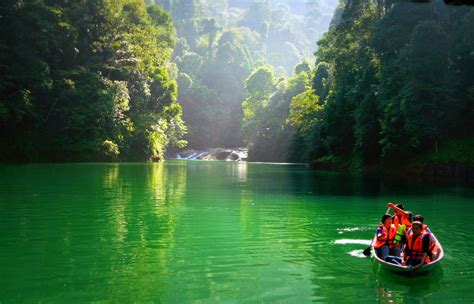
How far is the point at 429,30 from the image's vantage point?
120 feet

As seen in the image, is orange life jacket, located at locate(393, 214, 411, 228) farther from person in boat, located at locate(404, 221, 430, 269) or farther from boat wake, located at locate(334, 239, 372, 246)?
person in boat, located at locate(404, 221, 430, 269)

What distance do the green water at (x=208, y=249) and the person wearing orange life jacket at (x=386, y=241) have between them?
480 mm

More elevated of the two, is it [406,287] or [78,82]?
[78,82]

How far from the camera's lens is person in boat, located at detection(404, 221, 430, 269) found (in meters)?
9.77

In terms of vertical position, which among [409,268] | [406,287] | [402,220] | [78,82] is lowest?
[406,287]

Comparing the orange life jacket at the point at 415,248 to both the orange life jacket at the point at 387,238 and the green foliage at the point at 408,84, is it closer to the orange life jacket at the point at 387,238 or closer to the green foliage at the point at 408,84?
the orange life jacket at the point at 387,238

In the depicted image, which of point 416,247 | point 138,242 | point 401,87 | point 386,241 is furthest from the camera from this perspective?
point 401,87

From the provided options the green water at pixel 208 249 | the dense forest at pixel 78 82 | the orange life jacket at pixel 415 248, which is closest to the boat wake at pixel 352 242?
the green water at pixel 208 249

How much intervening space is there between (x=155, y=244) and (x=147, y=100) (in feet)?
189

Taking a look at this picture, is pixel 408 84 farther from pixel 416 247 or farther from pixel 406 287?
pixel 406 287

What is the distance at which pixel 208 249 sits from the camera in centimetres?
1195

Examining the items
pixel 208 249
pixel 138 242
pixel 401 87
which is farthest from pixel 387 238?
pixel 401 87

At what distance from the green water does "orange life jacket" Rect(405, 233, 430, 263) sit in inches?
19.4

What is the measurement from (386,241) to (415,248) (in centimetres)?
79
